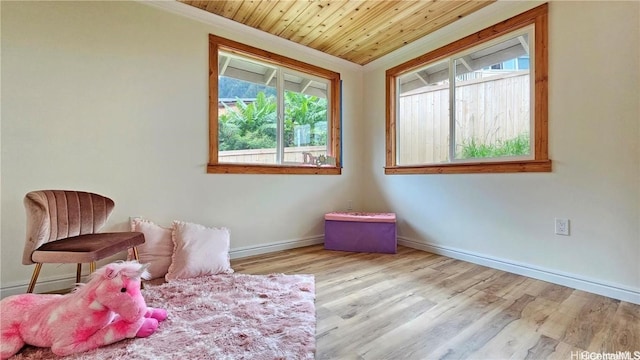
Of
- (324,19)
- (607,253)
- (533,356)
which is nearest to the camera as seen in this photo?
(533,356)

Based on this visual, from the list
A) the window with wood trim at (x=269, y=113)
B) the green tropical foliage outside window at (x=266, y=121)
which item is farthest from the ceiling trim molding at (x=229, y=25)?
the green tropical foliage outside window at (x=266, y=121)

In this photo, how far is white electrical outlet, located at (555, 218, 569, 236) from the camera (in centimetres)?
192

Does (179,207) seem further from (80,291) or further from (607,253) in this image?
(607,253)

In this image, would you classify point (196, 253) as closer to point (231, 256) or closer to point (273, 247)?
point (231, 256)

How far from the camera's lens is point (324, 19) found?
2.52 metres

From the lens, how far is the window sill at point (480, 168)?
80.4 inches

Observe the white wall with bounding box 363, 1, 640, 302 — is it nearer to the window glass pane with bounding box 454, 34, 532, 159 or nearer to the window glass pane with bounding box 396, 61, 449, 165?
the window glass pane with bounding box 454, 34, 532, 159

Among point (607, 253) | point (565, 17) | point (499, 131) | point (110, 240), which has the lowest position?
point (607, 253)

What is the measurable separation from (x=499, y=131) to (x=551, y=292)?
1330 millimetres

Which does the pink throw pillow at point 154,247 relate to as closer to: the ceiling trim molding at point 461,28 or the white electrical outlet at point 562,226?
the white electrical outlet at point 562,226

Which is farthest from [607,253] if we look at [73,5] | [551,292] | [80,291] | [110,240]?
[73,5]

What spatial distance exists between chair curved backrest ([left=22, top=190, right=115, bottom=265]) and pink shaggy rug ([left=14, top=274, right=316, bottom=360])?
54cm

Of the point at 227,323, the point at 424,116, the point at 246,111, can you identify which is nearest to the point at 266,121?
the point at 246,111

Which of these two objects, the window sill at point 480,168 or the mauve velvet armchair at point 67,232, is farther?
the window sill at point 480,168
